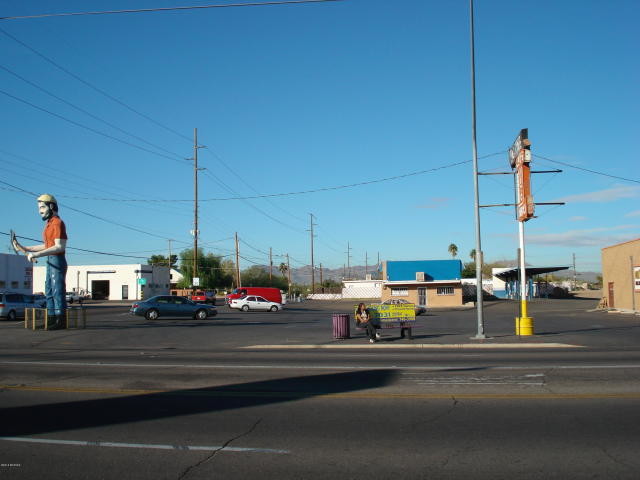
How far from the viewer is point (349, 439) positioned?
7000 millimetres

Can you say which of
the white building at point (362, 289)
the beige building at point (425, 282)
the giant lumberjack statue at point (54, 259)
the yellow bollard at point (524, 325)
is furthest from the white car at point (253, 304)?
the white building at point (362, 289)

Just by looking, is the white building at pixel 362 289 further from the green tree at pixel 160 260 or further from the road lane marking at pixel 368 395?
the road lane marking at pixel 368 395

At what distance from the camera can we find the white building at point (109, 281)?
3477 inches

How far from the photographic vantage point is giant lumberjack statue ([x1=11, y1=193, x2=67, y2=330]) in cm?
2766

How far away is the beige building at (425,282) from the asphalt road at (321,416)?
41.0m

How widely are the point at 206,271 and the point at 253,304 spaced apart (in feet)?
172

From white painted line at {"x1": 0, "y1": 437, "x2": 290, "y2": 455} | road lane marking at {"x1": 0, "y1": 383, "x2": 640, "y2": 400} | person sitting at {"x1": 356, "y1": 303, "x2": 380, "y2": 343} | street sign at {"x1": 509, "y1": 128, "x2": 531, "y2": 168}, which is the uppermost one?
street sign at {"x1": 509, "y1": 128, "x2": 531, "y2": 168}

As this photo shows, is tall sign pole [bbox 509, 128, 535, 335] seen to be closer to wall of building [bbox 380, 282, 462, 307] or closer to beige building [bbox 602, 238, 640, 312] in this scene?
beige building [bbox 602, 238, 640, 312]

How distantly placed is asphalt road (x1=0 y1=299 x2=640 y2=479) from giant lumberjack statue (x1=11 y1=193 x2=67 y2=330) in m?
11.6

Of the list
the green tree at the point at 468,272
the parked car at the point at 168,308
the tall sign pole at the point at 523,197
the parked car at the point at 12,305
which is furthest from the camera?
the green tree at the point at 468,272

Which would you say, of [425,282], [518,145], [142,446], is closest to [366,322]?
[518,145]

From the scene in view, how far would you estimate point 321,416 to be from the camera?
8234 mm

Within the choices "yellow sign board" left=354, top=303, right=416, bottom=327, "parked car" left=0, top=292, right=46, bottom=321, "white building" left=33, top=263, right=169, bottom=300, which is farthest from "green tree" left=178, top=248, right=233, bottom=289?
"yellow sign board" left=354, top=303, right=416, bottom=327

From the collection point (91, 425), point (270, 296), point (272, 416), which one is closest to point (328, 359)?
point (272, 416)
